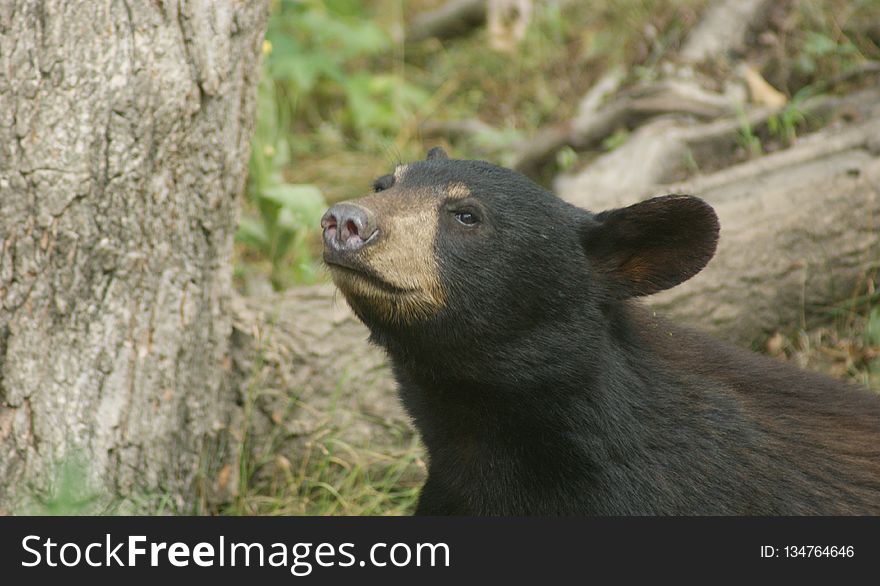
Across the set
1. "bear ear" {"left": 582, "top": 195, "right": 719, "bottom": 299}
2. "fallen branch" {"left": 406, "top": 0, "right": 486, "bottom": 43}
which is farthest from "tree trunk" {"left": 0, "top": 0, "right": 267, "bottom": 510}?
"fallen branch" {"left": 406, "top": 0, "right": 486, "bottom": 43}

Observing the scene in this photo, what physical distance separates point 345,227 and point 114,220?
1193 millimetres

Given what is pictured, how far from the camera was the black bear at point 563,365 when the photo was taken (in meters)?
3.62

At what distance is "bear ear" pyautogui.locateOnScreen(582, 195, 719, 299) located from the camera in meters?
3.61

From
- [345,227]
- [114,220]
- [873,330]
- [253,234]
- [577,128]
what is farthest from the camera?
[577,128]

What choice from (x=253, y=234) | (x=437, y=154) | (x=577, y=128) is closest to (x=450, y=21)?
(x=577, y=128)

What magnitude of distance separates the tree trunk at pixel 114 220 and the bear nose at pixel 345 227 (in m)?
1.09

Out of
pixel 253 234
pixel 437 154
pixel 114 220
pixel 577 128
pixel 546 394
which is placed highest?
pixel 577 128

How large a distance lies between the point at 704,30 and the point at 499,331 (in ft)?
17.4

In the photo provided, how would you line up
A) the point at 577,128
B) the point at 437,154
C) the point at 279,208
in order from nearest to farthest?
the point at 437,154 → the point at 279,208 → the point at 577,128

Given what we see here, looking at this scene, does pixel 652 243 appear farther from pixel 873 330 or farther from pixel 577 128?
pixel 577 128

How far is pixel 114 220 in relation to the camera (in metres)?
4.13

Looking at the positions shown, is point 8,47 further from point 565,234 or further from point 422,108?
point 422,108

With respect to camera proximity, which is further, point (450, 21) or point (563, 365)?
point (450, 21)

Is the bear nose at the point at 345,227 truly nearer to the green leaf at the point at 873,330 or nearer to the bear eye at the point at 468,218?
the bear eye at the point at 468,218
